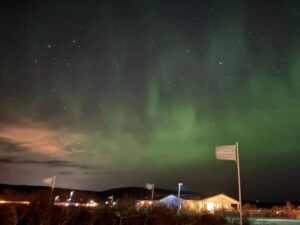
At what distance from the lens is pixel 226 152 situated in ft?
46.9

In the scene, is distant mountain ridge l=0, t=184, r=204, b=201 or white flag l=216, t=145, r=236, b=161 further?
distant mountain ridge l=0, t=184, r=204, b=201

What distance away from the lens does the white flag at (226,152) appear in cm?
1416

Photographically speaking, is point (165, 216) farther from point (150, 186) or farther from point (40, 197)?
point (150, 186)

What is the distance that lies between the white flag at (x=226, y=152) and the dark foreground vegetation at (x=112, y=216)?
10.4 m

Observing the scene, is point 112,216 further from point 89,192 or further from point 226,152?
point 89,192

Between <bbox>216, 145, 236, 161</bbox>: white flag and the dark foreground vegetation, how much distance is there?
1039 centimetres

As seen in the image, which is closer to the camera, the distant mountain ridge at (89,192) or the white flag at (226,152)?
the white flag at (226,152)

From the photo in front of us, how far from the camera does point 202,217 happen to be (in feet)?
108

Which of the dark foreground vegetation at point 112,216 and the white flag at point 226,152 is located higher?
the white flag at point 226,152

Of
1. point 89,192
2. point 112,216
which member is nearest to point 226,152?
point 112,216

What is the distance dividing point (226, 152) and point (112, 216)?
1606 centimetres

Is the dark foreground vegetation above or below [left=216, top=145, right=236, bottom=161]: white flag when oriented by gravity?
below

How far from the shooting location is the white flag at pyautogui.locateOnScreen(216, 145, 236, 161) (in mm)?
14156

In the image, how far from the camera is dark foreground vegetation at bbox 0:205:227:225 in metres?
23.6
